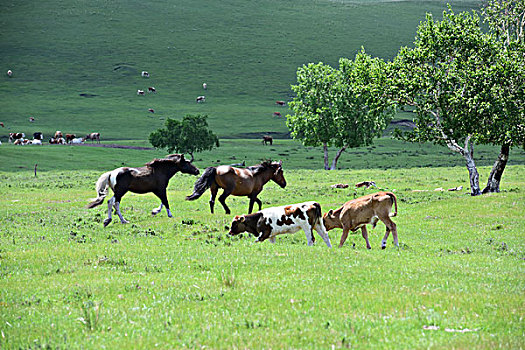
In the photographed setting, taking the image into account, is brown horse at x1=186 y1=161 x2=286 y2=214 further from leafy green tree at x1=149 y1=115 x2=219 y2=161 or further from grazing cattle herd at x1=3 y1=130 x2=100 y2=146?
grazing cattle herd at x1=3 y1=130 x2=100 y2=146

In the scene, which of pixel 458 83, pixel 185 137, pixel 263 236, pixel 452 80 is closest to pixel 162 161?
pixel 263 236

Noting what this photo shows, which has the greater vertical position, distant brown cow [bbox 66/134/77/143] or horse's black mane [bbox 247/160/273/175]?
horse's black mane [bbox 247/160/273/175]

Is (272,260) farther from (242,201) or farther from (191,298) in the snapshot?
(242,201)

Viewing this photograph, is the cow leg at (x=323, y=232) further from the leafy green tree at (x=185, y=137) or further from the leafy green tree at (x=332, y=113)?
the leafy green tree at (x=185, y=137)

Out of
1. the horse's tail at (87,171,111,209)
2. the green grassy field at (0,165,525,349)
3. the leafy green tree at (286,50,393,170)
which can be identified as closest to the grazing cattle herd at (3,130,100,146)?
the leafy green tree at (286,50,393,170)

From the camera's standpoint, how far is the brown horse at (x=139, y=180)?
23438 millimetres

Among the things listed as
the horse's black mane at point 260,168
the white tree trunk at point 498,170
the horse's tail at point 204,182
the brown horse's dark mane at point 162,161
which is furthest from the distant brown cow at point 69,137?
the white tree trunk at point 498,170

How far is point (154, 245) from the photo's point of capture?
17141 millimetres

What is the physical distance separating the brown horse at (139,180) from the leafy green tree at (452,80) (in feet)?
55.9

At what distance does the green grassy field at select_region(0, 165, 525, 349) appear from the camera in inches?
309

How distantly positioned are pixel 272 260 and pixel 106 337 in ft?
Result: 21.6

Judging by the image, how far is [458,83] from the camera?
33.8 metres

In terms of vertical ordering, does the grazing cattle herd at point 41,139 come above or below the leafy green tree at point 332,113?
below

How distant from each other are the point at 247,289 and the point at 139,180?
14817mm
